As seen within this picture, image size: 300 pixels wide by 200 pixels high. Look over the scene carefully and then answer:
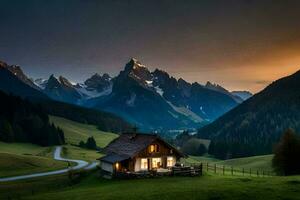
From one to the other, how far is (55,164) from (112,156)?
3932cm

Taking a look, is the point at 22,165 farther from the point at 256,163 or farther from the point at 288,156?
the point at 256,163

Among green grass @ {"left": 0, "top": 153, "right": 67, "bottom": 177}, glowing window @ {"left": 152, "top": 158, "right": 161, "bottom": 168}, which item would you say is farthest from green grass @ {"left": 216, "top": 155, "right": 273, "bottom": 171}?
green grass @ {"left": 0, "top": 153, "right": 67, "bottom": 177}

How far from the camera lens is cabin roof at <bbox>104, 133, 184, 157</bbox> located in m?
84.1

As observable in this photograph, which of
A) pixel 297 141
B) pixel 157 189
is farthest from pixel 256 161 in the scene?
pixel 157 189

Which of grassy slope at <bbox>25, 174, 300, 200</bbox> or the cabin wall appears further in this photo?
the cabin wall

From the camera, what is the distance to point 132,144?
3442 inches

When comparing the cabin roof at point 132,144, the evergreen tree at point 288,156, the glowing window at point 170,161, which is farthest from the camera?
the glowing window at point 170,161

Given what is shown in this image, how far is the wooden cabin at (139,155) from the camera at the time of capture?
3243 inches

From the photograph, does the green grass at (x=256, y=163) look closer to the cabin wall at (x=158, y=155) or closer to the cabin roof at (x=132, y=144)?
the cabin wall at (x=158, y=155)

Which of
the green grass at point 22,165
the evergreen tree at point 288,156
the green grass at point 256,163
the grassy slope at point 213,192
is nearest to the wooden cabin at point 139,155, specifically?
the grassy slope at point 213,192

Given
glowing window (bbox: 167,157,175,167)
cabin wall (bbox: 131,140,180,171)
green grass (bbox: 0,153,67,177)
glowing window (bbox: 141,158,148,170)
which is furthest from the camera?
green grass (bbox: 0,153,67,177)

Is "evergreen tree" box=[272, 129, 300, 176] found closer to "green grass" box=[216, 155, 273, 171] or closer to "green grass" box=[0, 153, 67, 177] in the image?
"green grass" box=[216, 155, 273, 171]

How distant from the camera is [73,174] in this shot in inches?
3521

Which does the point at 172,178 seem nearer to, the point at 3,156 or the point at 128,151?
the point at 128,151
